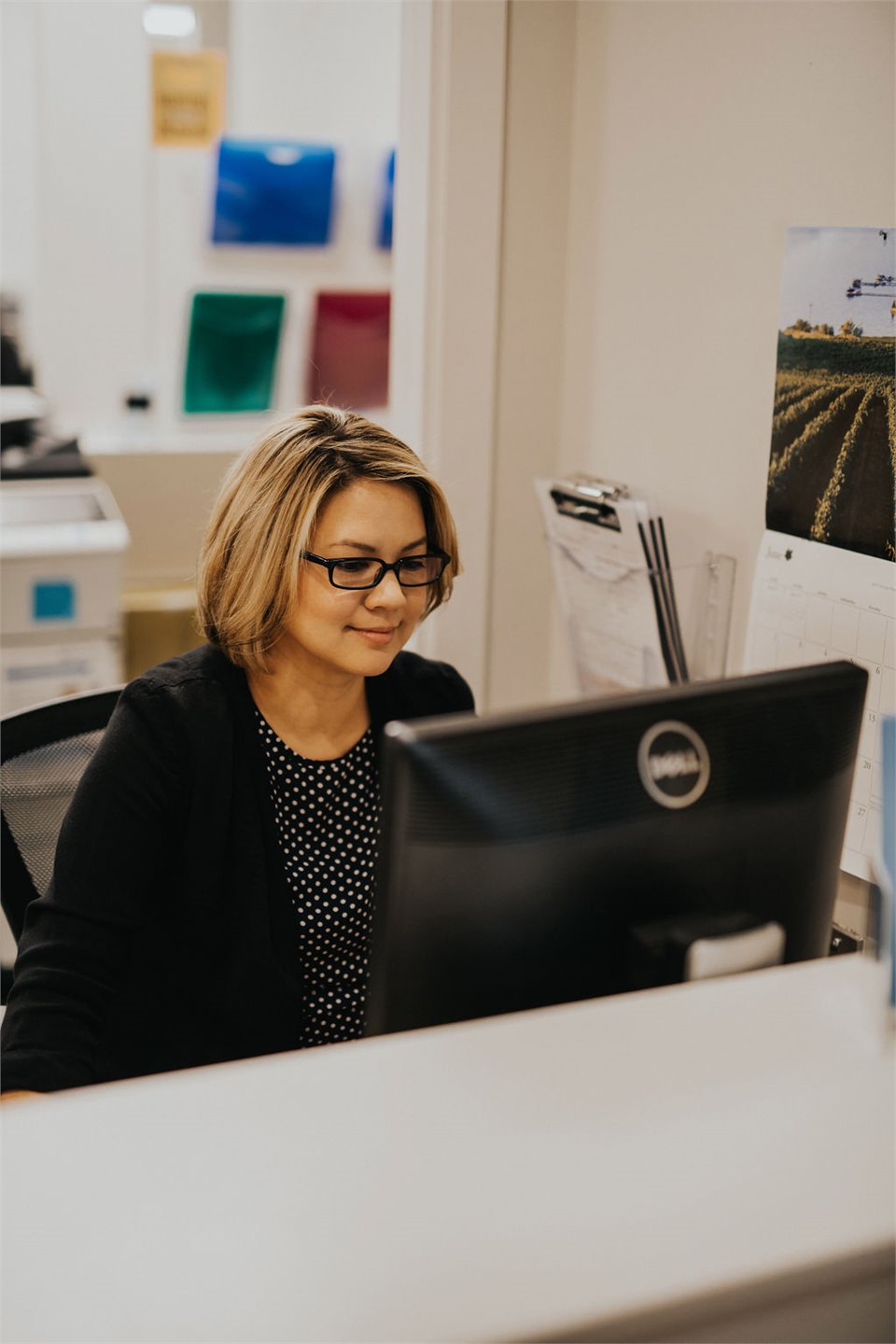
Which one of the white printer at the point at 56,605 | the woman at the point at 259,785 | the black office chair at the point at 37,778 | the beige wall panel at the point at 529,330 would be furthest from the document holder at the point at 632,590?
the white printer at the point at 56,605

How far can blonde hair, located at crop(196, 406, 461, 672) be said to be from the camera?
1.31 m

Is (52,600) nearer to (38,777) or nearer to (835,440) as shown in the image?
(38,777)

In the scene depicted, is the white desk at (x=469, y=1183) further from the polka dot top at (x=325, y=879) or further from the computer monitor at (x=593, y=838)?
the polka dot top at (x=325, y=879)

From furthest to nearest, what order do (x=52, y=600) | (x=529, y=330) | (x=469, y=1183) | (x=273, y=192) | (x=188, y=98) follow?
(x=273, y=192) → (x=188, y=98) → (x=52, y=600) → (x=529, y=330) → (x=469, y=1183)

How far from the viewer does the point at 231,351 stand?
12.2 feet

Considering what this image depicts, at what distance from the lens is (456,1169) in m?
0.61

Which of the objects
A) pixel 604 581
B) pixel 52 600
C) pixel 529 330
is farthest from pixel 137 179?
pixel 604 581

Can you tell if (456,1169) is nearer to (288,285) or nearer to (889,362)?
(889,362)

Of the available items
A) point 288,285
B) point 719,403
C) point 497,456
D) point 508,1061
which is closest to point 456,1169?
point 508,1061

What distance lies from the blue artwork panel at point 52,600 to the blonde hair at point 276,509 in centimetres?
141

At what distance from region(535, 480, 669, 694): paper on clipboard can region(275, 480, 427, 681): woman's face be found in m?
0.34

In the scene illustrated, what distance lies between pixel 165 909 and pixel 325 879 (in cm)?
17

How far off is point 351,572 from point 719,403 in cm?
51

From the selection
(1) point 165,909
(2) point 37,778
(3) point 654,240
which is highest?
(3) point 654,240
